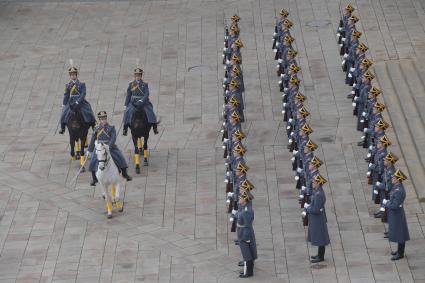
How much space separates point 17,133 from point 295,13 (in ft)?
46.3

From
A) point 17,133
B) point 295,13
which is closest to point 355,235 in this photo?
point 17,133

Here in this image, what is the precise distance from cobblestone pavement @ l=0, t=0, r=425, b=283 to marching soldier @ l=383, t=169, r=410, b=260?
1.99 ft

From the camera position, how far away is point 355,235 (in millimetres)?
31359

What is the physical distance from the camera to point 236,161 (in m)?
32.4

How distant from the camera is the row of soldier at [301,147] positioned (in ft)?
98.5

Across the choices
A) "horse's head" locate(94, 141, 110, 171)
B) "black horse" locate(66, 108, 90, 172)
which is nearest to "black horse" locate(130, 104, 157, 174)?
"black horse" locate(66, 108, 90, 172)

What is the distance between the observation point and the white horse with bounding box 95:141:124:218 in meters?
32.3

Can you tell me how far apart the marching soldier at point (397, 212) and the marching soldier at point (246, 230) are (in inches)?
125

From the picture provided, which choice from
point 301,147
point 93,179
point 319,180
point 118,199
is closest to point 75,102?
point 93,179

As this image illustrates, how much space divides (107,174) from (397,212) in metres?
7.33

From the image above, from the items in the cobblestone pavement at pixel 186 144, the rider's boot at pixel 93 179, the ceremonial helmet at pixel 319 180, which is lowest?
the cobblestone pavement at pixel 186 144

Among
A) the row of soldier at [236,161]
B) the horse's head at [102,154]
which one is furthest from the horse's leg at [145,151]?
the horse's head at [102,154]

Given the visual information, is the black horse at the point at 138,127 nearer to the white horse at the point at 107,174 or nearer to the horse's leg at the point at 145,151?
the horse's leg at the point at 145,151

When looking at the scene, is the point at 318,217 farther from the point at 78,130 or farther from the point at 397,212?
the point at 78,130
